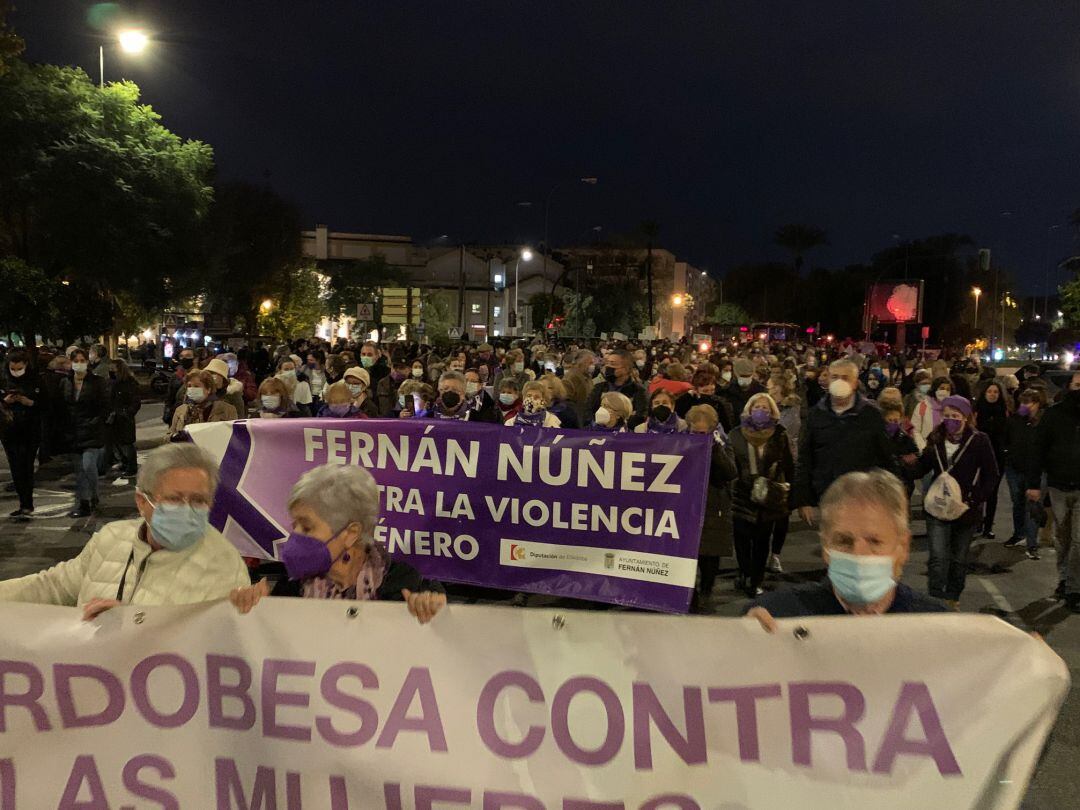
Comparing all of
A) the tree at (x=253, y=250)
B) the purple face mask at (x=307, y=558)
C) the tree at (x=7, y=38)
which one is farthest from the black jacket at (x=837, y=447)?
the tree at (x=253, y=250)

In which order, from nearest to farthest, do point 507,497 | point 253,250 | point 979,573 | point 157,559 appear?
point 157,559 → point 507,497 → point 979,573 → point 253,250

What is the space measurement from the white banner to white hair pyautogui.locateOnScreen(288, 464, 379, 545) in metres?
0.35

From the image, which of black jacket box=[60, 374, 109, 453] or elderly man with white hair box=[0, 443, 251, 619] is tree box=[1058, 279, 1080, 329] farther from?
elderly man with white hair box=[0, 443, 251, 619]

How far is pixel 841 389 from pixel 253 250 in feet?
176

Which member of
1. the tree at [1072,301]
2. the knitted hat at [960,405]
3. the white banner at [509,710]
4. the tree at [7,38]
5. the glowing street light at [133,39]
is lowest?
the white banner at [509,710]

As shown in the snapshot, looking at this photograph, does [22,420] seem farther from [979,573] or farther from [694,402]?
[979,573]

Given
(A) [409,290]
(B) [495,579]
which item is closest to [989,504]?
(B) [495,579]

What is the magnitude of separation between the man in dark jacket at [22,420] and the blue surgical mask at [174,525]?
7.35m

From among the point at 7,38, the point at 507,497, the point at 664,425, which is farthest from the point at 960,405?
the point at 7,38

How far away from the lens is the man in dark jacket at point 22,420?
31.8ft

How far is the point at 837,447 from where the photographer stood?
22.6 feet

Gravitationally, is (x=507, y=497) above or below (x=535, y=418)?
below

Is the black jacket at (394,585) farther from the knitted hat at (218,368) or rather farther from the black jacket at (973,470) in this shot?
the knitted hat at (218,368)

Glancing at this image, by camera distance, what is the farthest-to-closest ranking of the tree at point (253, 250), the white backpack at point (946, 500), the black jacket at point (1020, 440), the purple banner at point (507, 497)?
1. the tree at point (253, 250)
2. the black jacket at point (1020, 440)
3. the white backpack at point (946, 500)
4. the purple banner at point (507, 497)
